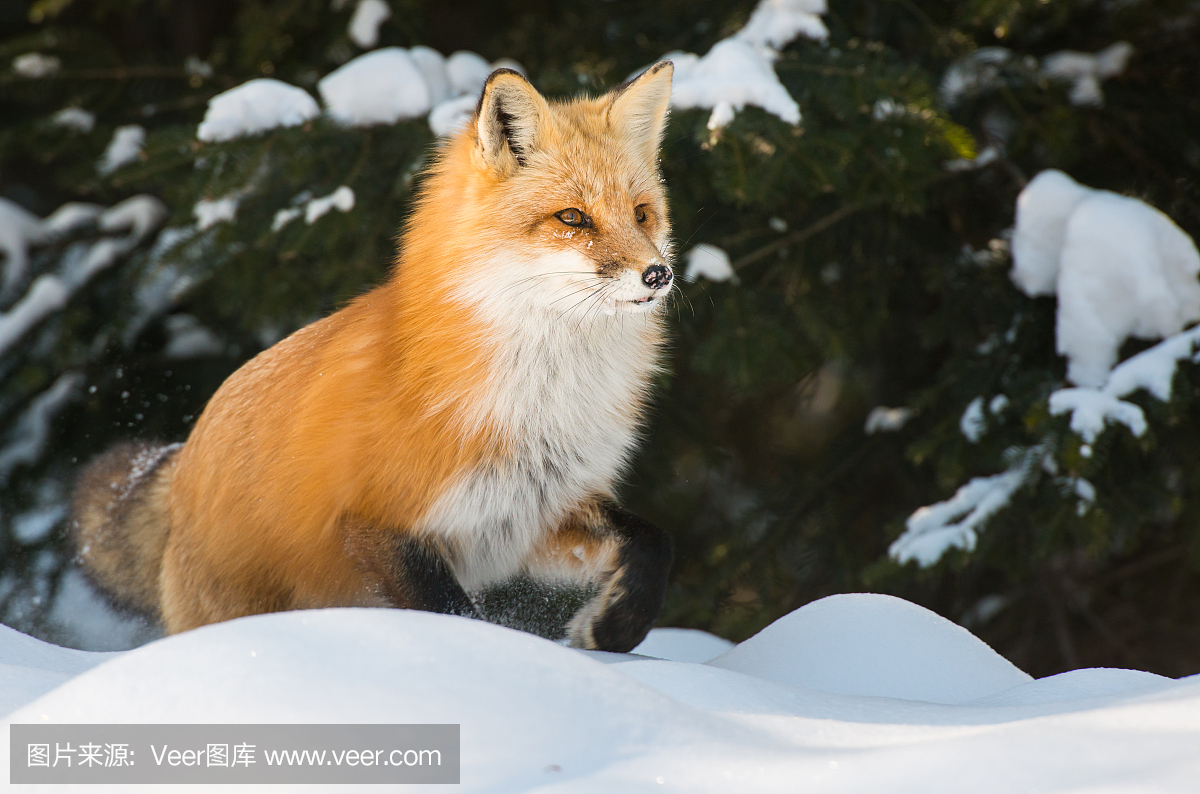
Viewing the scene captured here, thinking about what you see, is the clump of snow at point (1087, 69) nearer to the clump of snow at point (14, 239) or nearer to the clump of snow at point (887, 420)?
the clump of snow at point (887, 420)

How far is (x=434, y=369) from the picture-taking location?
8.40 feet

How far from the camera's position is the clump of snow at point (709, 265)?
3.95 m

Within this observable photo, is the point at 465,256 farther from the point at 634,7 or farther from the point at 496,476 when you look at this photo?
the point at 634,7

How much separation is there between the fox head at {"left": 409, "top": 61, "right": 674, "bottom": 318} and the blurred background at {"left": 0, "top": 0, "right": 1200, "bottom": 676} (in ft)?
1.74

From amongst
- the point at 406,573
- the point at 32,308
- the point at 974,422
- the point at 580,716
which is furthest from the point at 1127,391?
the point at 32,308

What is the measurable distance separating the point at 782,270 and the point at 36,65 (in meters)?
3.87

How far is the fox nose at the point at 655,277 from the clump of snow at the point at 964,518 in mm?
1849

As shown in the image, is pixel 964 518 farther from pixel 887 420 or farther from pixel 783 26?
pixel 783 26

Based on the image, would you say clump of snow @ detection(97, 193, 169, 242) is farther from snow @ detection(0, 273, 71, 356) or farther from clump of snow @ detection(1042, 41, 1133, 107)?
clump of snow @ detection(1042, 41, 1133, 107)

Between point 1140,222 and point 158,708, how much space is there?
3.53 meters

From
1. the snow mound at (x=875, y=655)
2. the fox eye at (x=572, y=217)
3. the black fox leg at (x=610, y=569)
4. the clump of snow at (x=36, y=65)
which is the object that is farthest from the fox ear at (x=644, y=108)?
the clump of snow at (x=36, y=65)

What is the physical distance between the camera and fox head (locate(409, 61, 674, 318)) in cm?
Answer: 255

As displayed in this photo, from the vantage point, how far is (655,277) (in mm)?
2455

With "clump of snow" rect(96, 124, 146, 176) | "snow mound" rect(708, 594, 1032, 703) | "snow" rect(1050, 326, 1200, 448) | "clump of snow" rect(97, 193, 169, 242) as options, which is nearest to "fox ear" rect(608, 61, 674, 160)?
"snow mound" rect(708, 594, 1032, 703)
